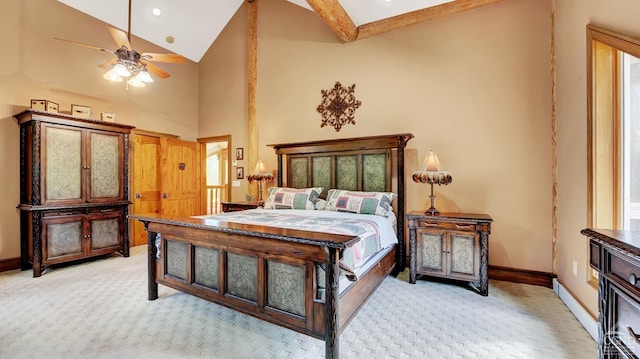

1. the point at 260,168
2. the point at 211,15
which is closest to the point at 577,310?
the point at 260,168

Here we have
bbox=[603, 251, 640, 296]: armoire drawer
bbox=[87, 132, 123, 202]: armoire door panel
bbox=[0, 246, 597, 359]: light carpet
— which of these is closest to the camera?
bbox=[603, 251, 640, 296]: armoire drawer

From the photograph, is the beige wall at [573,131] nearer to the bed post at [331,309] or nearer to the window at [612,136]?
the window at [612,136]

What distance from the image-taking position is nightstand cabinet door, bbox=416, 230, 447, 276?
315 centimetres

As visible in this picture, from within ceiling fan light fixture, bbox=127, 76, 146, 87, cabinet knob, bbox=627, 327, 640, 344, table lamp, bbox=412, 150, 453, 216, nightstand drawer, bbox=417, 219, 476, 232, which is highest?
ceiling fan light fixture, bbox=127, 76, 146, 87

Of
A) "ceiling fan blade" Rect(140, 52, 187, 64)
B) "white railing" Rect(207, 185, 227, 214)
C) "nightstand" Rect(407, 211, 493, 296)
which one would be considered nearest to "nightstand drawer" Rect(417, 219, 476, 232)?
"nightstand" Rect(407, 211, 493, 296)

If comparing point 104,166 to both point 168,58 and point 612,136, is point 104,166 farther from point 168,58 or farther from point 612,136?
point 612,136

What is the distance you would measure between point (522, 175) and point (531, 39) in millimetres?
1600

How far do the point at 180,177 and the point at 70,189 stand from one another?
1.90 meters

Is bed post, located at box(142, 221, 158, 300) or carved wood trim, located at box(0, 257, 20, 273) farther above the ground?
bed post, located at box(142, 221, 158, 300)

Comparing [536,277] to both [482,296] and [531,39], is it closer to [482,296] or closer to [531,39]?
[482,296]

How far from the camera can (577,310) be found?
243 cm

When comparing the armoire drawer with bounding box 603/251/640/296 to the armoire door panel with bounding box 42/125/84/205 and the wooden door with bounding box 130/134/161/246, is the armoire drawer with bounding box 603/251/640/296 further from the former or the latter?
the wooden door with bounding box 130/134/161/246

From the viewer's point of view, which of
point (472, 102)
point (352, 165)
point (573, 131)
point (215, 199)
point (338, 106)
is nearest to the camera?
point (573, 131)

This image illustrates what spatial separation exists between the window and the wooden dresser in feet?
4.01
